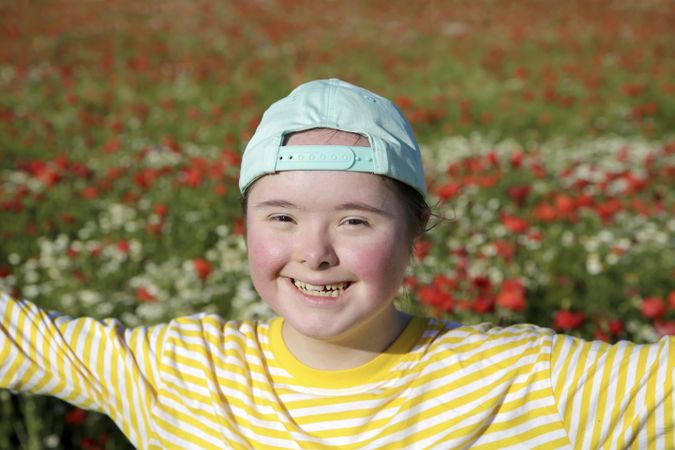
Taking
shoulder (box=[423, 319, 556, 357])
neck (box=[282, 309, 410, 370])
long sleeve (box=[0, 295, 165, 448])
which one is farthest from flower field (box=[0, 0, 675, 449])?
neck (box=[282, 309, 410, 370])

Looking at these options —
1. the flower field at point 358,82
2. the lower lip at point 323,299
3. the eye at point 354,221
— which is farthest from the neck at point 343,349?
the flower field at point 358,82

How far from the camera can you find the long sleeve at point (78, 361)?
176 cm

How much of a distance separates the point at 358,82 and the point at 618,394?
29.3 ft

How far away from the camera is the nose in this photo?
5.13 ft

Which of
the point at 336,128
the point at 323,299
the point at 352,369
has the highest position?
the point at 336,128

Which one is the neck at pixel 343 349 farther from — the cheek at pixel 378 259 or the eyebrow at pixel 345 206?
the eyebrow at pixel 345 206

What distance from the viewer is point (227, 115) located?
26.5ft

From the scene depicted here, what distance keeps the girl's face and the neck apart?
7 cm

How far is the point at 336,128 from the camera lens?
63.1 inches

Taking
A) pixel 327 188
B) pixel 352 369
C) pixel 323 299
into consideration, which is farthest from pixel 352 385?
pixel 327 188

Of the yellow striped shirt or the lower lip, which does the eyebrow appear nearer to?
the lower lip

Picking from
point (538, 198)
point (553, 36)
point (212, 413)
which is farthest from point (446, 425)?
point (553, 36)

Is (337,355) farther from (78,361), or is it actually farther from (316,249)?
(78,361)

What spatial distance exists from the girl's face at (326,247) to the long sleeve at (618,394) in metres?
0.42
